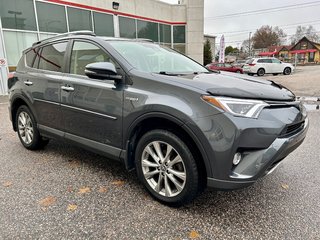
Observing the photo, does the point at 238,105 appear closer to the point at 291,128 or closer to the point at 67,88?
the point at 291,128

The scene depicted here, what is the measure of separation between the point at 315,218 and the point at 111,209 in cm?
191

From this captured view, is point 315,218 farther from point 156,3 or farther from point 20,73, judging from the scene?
point 156,3

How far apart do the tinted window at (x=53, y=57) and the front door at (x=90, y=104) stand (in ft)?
0.78

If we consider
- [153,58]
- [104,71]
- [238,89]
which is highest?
[153,58]

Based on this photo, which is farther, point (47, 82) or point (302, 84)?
point (302, 84)

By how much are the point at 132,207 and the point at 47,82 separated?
2.12 metres

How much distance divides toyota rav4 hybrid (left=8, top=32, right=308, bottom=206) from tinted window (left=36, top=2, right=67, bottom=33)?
10154 mm

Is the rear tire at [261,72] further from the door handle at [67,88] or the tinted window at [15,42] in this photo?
the door handle at [67,88]

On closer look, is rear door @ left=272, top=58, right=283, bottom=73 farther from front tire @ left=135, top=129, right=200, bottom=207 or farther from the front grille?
front tire @ left=135, top=129, right=200, bottom=207

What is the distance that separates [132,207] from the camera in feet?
8.58

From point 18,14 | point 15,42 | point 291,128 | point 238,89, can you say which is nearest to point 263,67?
point 18,14

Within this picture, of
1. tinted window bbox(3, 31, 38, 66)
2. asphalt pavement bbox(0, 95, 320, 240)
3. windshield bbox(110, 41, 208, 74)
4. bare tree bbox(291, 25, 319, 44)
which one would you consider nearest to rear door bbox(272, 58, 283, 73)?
tinted window bbox(3, 31, 38, 66)

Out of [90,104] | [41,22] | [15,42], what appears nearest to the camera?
[90,104]

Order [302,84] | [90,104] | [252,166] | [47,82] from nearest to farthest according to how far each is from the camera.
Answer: [252,166] → [90,104] → [47,82] → [302,84]
